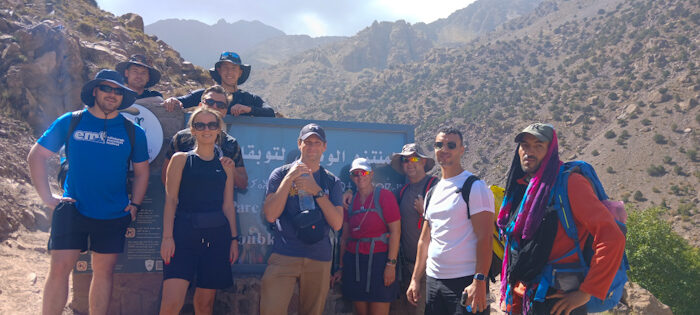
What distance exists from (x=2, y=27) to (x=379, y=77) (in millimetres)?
65903

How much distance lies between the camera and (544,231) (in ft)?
9.09

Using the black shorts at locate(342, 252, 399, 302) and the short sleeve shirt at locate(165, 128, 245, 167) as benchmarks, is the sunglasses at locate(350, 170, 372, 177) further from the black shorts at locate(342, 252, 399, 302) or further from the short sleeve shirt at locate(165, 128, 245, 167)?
the short sleeve shirt at locate(165, 128, 245, 167)

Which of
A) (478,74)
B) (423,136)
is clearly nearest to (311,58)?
(478,74)

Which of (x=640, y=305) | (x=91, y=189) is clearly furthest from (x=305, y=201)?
(x=640, y=305)

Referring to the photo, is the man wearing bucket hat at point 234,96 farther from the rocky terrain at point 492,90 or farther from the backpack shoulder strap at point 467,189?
the rocky terrain at point 492,90

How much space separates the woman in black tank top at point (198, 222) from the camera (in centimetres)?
320

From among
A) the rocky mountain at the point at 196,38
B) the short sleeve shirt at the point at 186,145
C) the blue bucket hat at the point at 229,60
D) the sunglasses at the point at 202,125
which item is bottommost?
the short sleeve shirt at the point at 186,145

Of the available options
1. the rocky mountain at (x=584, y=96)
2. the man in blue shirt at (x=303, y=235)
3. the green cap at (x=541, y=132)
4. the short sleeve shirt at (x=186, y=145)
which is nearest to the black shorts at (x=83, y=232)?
the short sleeve shirt at (x=186, y=145)

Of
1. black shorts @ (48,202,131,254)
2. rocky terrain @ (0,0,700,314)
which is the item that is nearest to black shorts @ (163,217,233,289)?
black shorts @ (48,202,131,254)

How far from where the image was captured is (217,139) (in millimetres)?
3637

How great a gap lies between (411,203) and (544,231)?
1.52m

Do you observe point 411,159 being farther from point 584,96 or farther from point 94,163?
point 584,96

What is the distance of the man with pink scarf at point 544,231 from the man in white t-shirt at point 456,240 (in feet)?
0.59

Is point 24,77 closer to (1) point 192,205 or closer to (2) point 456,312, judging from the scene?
(1) point 192,205
